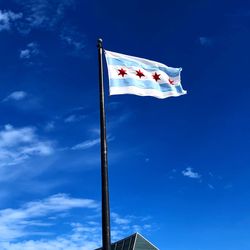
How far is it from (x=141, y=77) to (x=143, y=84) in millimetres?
269

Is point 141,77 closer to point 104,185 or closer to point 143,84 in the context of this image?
point 143,84

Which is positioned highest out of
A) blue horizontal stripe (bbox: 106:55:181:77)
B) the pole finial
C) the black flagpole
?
blue horizontal stripe (bbox: 106:55:181:77)

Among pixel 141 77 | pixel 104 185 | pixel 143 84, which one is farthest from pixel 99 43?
pixel 104 185

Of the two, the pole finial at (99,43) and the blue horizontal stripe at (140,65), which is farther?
the blue horizontal stripe at (140,65)

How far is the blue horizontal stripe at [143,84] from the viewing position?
617 inches

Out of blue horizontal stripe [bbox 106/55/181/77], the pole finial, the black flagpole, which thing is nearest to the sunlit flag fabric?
blue horizontal stripe [bbox 106/55/181/77]

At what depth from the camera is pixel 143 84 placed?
1670 centimetres

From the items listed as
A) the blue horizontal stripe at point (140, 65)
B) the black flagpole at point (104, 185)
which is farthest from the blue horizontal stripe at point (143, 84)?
the black flagpole at point (104, 185)

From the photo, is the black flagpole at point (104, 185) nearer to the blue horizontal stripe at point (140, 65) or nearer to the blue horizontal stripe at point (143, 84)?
the blue horizontal stripe at point (143, 84)

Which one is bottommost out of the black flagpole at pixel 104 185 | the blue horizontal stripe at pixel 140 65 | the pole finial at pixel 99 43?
the black flagpole at pixel 104 185

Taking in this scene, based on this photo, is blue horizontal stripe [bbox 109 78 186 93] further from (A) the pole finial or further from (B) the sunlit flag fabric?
(A) the pole finial

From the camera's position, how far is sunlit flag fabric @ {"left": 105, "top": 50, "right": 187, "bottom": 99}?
1584cm

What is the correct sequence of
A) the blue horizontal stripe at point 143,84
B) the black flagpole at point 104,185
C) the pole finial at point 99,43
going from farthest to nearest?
the blue horizontal stripe at point 143,84 < the pole finial at point 99,43 < the black flagpole at point 104,185

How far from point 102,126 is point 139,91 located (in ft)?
10.9
